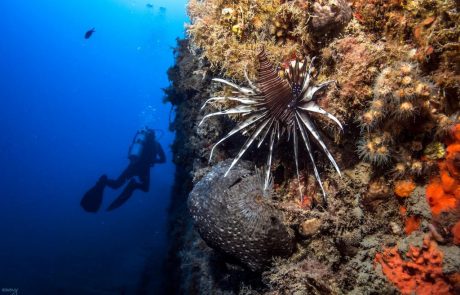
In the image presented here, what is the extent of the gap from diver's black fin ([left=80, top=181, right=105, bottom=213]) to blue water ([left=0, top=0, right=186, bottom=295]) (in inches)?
145

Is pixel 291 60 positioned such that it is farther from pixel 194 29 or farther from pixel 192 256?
pixel 192 256

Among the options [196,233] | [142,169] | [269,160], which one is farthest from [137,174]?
[269,160]

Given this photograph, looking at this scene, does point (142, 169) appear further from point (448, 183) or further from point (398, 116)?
point (448, 183)

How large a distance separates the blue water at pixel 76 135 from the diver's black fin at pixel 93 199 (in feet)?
12.1

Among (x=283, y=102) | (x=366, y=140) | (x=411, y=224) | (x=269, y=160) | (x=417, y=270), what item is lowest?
(x=417, y=270)

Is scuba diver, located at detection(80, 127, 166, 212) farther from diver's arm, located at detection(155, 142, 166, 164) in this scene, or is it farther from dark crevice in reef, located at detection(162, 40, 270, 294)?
dark crevice in reef, located at detection(162, 40, 270, 294)

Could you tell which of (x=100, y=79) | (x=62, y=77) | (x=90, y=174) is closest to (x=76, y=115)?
(x=62, y=77)

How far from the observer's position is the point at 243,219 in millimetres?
3061

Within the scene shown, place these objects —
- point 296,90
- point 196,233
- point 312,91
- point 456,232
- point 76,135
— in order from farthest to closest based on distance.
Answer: point 76,135, point 196,233, point 296,90, point 312,91, point 456,232

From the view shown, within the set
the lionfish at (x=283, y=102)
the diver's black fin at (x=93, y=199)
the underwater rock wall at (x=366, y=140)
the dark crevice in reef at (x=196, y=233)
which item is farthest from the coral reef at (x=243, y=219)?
the diver's black fin at (x=93, y=199)

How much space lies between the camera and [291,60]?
311 centimetres

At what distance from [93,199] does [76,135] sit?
53.6m


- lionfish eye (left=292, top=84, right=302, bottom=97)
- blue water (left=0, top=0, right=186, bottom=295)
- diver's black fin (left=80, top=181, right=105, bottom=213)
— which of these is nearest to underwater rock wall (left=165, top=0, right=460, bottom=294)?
lionfish eye (left=292, top=84, right=302, bottom=97)

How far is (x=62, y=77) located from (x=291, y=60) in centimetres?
8474
